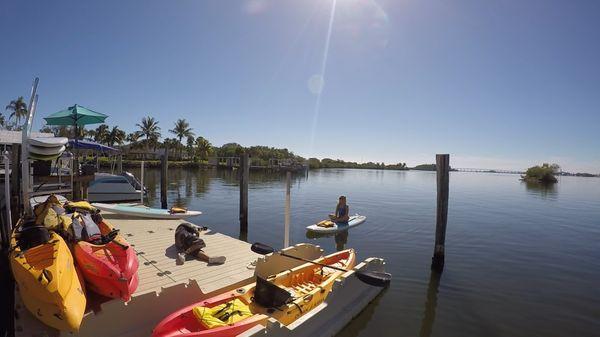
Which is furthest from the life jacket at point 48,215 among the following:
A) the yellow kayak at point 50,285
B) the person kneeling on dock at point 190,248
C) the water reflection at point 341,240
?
the water reflection at point 341,240

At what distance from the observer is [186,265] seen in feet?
23.5

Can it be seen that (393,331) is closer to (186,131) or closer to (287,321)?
(287,321)

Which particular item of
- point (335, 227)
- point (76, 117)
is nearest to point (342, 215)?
point (335, 227)

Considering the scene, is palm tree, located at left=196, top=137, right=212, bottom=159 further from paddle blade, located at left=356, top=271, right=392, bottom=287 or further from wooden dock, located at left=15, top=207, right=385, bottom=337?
paddle blade, located at left=356, top=271, right=392, bottom=287

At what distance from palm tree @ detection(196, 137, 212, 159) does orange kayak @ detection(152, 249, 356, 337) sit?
2653 inches

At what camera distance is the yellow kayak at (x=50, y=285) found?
12.8ft

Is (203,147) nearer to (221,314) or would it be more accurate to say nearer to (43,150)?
(43,150)

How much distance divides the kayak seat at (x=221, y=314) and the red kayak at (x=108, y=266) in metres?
1.24

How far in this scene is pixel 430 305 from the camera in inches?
294

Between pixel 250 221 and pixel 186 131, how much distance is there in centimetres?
A: 5803

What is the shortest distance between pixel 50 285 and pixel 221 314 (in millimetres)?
2258

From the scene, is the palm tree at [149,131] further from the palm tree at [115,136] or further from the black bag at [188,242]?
the black bag at [188,242]

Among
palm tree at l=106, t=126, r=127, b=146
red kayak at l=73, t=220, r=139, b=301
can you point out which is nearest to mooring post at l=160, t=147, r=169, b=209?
red kayak at l=73, t=220, r=139, b=301

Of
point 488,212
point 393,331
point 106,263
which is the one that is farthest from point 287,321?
point 488,212
